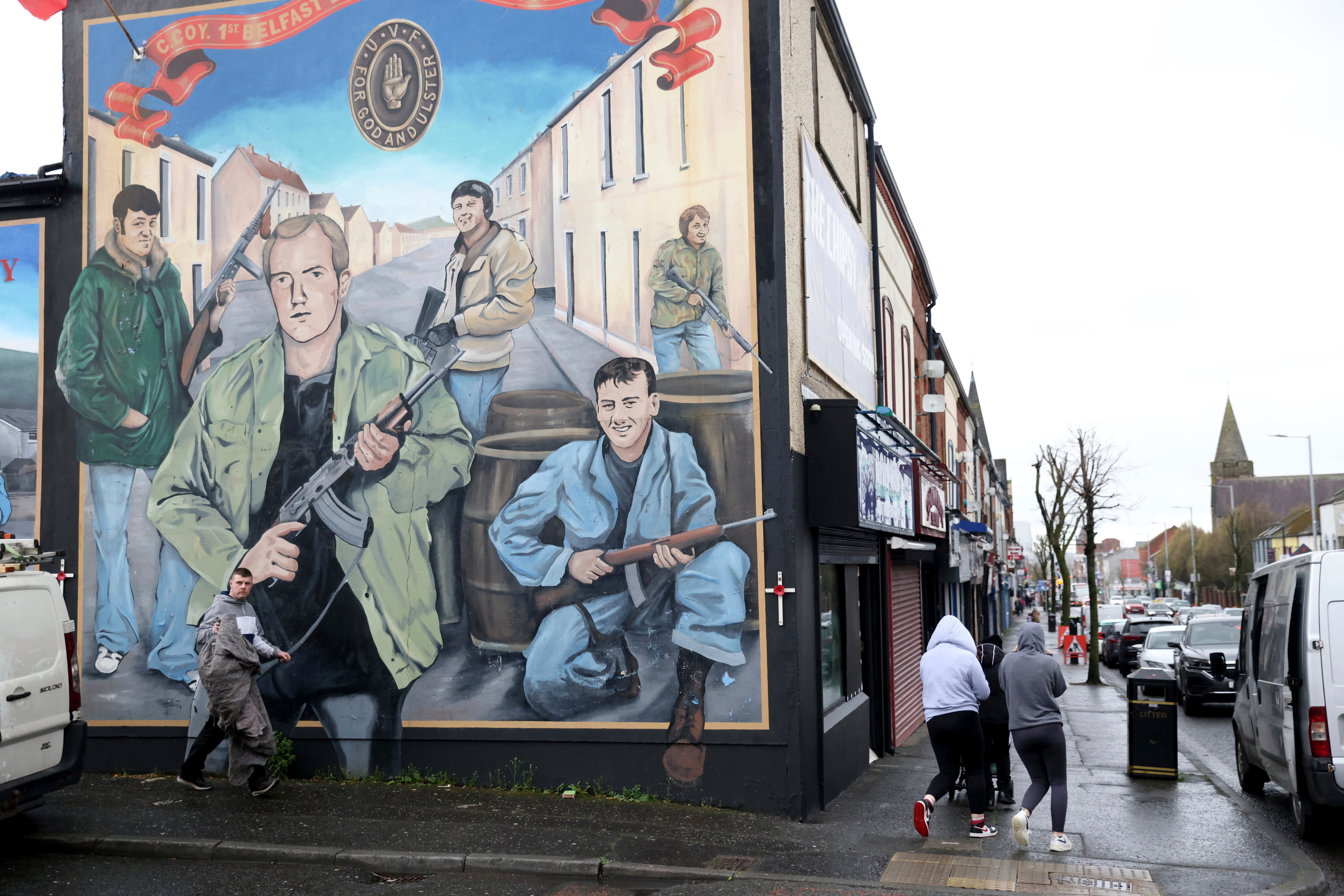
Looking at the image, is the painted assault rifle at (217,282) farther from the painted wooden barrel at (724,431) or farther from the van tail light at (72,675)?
the painted wooden barrel at (724,431)

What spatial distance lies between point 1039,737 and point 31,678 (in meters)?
7.53

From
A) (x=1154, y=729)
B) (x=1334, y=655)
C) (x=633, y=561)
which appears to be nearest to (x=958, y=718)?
(x=1334, y=655)

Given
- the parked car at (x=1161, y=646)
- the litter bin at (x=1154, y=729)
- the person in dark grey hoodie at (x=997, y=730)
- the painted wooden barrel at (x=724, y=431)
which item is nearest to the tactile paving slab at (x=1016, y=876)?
the person in dark grey hoodie at (x=997, y=730)

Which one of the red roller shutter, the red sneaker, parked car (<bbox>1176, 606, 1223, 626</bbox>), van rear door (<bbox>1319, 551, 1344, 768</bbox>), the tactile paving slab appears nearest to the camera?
the tactile paving slab

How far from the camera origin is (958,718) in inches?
354

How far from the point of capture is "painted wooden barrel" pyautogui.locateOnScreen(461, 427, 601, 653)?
9789mm

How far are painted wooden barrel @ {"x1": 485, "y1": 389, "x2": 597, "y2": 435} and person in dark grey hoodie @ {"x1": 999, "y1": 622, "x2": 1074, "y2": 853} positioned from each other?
4.22 metres

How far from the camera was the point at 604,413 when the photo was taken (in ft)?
32.2

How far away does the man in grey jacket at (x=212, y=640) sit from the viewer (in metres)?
9.23

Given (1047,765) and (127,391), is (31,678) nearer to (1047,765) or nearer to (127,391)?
(127,391)

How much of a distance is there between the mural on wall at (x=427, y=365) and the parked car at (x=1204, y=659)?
12.4 meters

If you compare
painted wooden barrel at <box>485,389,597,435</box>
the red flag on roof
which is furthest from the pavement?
the red flag on roof

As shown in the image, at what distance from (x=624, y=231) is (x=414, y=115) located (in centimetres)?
250

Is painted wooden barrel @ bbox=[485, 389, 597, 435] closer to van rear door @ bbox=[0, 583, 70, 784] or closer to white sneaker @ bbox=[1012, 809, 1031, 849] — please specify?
van rear door @ bbox=[0, 583, 70, 784]
